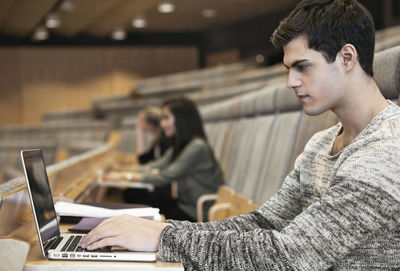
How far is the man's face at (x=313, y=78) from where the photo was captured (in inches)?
20.9

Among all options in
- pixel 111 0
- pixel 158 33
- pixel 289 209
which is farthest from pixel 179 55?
pixel 289 209

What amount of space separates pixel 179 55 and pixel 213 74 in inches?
101

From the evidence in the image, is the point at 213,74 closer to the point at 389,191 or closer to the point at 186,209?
the point at 186,209

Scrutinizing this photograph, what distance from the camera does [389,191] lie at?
0.45 metres

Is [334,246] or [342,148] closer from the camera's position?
[334,246]

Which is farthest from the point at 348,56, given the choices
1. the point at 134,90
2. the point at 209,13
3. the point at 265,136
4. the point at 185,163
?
the point at 209,13

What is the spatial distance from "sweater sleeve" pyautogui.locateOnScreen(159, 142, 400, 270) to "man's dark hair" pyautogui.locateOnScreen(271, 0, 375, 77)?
116 millimetres

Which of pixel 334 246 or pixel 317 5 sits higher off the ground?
pixel 317 5

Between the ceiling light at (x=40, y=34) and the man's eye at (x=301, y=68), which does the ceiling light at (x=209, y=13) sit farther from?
the man's eye at (x=301, y=68)

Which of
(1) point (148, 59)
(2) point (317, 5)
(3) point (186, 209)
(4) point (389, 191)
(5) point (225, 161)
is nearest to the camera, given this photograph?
(4) point (389, 191)

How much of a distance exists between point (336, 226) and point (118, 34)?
6.07 meters

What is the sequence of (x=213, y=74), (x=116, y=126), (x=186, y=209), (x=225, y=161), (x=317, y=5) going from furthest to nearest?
1. (x=213, y=74)
2. (x=116, y=126)
3. (x=225, y=161)
4. (x=186, y=209)
5. (x=317, y=5)

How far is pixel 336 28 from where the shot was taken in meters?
0.53

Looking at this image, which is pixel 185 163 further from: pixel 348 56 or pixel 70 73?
pixel 70 73
